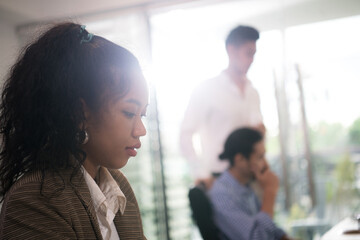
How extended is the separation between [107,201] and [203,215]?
199cm

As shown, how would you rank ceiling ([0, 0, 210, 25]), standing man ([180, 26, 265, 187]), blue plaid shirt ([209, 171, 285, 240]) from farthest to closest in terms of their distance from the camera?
ceiling ([0, 0, 210, 25])
standing man ([180, 26, 265, 187])
blue plaid shirt ([209, 171, 285, 240])

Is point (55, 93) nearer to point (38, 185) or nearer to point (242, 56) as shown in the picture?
point (38, 185)

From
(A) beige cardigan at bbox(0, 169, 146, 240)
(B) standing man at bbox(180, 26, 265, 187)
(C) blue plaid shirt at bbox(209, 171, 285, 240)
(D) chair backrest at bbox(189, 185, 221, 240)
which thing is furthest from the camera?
(B) standing man at bbox(180, 26, 265, 187)

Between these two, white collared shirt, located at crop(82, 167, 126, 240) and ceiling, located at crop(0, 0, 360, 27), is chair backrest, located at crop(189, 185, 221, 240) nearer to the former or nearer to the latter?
ceiling, located at crop(0, 0, 360, 27)

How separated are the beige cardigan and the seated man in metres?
2.35

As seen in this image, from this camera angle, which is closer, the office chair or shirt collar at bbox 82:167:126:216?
shirt collar at bbox 82:167:126:216

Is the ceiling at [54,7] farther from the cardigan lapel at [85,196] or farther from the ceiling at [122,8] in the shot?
the cardigan lapel at [85,196]

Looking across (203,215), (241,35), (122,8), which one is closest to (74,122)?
(203,215)

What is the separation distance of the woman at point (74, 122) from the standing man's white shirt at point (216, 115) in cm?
246

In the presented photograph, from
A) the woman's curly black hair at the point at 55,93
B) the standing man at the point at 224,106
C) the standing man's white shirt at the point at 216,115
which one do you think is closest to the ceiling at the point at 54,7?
the standing man at the point at 224,106

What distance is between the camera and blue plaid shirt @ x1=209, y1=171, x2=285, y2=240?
10.7 ft

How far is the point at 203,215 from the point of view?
9.76ft

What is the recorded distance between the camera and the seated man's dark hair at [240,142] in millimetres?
3426

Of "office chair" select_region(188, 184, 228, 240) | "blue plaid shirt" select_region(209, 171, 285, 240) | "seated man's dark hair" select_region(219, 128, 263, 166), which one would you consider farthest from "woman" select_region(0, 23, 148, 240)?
"seated man's dark hair" select_region(219, 128, 263, 166)
